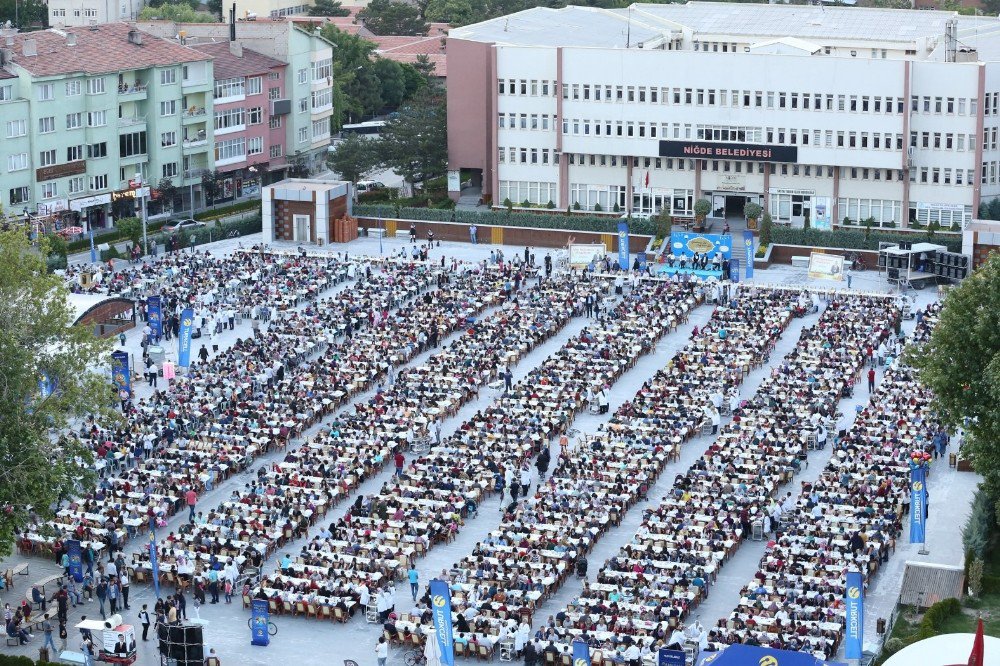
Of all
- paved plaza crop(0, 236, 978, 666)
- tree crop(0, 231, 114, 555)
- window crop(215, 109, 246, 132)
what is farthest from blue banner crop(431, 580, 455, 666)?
window crop(215, 109, 246, 132)

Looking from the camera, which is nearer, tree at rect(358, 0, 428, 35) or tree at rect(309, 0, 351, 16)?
tree at rect(358, 0, 428, 35)

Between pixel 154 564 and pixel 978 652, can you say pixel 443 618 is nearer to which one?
pixel 154 564

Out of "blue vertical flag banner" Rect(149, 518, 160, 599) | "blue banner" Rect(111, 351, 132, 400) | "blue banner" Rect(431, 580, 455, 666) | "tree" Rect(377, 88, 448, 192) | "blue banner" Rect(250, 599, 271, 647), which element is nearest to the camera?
"blue banner" Rect(431, 580, 455, 666)

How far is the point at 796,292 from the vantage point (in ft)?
271

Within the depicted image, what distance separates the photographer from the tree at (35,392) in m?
47.5

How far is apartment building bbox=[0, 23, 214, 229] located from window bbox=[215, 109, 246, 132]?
1.28 m

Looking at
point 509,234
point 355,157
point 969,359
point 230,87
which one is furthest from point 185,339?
point 230,87

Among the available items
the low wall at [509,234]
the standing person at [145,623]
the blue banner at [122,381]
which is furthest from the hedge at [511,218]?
the standing person at [145,623]

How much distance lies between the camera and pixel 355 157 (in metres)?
107

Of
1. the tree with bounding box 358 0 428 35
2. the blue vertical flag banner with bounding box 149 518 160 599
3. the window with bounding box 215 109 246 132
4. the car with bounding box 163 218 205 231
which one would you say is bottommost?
the blue vertical flag banner with bounding box 149 518 160 599

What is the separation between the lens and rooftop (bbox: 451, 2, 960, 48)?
109 m

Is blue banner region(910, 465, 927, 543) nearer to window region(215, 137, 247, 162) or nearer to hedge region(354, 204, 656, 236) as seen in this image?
hedge region(354, 204, 656, 236)

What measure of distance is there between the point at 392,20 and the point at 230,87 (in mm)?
66710

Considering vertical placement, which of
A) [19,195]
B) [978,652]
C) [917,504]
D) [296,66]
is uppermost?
[296,66]
